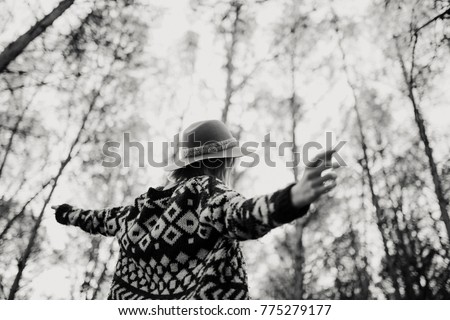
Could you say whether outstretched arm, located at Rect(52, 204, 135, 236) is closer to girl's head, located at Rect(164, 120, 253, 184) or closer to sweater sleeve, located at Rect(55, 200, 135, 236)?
sweater sleeve, located at Rect(55, 200, 135, 236)

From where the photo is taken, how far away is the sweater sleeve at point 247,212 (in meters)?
1.02

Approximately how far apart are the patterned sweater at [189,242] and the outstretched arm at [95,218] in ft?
0.63

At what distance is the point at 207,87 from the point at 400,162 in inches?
216

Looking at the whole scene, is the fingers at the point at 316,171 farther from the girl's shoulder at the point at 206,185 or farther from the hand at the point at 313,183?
the girl's shoulder at the point at 206,185

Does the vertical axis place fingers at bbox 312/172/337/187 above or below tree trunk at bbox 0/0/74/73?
below

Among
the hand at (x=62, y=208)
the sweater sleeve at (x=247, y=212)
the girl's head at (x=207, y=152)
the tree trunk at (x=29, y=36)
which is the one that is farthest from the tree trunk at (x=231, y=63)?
Result: the sweater sleeve at (x=247, y=212)

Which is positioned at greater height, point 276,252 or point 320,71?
point 320,71

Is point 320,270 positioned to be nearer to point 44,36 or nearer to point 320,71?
point 320,71

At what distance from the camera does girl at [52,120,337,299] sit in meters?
1.03

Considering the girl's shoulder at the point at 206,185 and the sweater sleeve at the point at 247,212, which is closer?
the sweater sleeve at the point at 247,212

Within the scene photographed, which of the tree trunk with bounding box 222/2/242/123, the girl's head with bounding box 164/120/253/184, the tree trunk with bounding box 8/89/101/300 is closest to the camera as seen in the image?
the girl's head with bounding box 164/120/253/184

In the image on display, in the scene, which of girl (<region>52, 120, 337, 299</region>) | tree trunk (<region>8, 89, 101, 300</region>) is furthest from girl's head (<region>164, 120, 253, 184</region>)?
tree trunk (<region>8, 89, 101, 300</region>)
